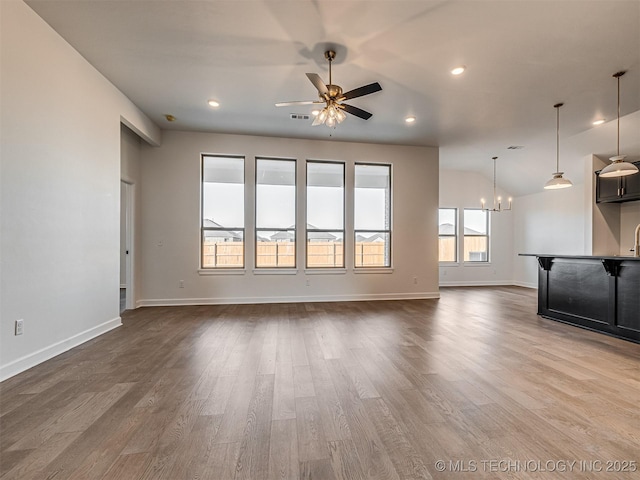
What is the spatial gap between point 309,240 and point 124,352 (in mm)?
3560

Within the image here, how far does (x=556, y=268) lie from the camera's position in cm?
451

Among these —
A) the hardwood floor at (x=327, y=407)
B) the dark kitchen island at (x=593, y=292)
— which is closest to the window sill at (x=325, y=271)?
the hardwood floor at (x=327, y=407)

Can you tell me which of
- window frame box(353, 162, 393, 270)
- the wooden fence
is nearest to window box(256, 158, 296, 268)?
window frame box(353, 162, 393, 270)

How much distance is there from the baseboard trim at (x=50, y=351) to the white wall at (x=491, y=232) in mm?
7547

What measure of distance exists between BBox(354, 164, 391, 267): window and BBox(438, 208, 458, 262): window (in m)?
2.81

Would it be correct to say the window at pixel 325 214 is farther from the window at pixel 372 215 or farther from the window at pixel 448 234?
the window at pixel 448 234

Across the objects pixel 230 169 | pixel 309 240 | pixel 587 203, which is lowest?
pixel 309 240

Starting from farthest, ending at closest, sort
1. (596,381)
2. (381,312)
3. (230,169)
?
(230,169)
(381,312)
(596,381)

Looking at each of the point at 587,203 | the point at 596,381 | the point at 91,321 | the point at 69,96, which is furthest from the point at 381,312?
the point at 587,203

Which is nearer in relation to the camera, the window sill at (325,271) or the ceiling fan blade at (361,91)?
the ceiling fan blade at (361,91)

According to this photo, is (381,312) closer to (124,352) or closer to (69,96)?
(124,352)

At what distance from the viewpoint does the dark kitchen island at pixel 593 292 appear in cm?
346

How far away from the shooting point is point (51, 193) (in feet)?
9.23

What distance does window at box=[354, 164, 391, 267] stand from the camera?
605 centimetres
